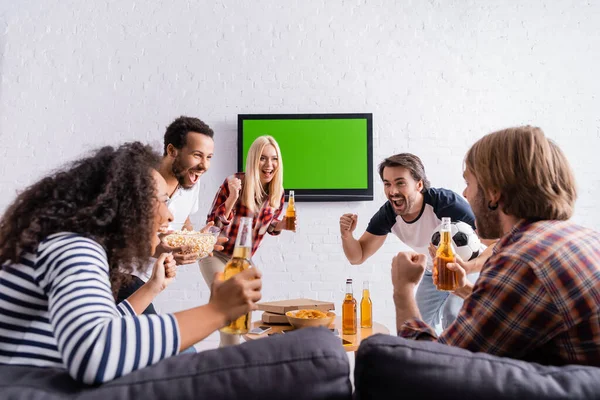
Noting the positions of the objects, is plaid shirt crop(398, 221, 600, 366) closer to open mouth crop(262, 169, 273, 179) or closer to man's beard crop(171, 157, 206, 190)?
man's beard crop(171, 157, 206, 190)

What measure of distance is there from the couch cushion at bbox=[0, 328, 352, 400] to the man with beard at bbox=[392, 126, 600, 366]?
0.37 metres

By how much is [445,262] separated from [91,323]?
118 centimetres

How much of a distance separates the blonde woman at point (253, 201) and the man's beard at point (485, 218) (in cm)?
171

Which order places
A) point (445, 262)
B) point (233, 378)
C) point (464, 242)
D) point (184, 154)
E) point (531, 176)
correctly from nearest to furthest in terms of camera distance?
point (233, 378)
point (531, 176)
point (445, 262)
point (464, 242)
point (184, 154)


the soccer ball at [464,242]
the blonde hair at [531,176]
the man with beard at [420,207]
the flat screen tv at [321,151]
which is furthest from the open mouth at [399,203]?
the blonde hair at [531,176]

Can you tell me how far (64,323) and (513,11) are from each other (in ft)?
12.8

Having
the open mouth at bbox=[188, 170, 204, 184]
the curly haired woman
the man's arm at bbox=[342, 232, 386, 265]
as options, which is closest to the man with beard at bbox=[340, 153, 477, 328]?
the man's arm at bbox=[342, 232, 386, 265]

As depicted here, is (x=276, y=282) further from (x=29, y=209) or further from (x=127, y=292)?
(x=29, y=209)

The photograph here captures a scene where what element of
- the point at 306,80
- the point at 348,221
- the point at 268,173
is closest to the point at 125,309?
the point at 348,221

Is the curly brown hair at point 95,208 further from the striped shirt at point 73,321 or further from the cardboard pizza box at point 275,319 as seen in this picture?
the cardboard pizza box at point 275,319

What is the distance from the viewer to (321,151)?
3.50 meters

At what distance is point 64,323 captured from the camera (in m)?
0.70

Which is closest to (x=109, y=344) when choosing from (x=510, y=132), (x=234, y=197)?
(x=510, y=132)

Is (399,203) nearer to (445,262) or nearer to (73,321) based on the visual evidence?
(445,262)
